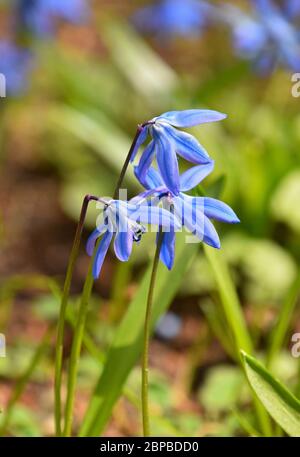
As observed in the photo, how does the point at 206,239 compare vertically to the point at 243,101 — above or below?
below

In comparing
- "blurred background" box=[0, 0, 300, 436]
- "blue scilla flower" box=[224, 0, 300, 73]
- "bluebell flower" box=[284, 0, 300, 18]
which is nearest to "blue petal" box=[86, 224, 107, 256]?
"blurred background" box=[0, 0, 300, 436]

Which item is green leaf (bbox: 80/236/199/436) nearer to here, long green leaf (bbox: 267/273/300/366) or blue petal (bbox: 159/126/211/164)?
long green leaf (bbox: 267/273/300/366)

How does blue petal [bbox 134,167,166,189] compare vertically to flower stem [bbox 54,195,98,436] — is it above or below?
above

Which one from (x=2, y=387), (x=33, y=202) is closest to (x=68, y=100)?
(x=33, y=202)

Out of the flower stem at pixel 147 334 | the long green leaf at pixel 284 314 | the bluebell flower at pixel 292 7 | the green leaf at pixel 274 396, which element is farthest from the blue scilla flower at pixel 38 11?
the green leaf at pixel 274 396

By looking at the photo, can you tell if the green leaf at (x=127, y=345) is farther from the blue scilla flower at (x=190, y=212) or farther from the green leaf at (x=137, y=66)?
the green leaf at (x=137, y=66)
